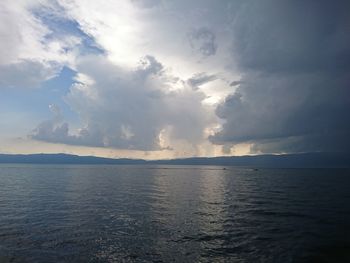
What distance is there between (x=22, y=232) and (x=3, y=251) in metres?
7.74

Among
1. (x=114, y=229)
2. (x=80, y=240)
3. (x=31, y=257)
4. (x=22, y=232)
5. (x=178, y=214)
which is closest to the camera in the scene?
(x=31, y=257)

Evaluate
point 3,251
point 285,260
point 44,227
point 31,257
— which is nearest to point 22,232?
point 44,227

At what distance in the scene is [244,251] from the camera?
29.7 metres

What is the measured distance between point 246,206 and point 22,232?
40719 millimetres

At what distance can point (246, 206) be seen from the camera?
5966 cm

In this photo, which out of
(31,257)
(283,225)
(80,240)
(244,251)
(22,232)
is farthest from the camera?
(283,225)

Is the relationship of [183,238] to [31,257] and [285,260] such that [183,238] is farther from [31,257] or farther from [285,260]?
[31,257]

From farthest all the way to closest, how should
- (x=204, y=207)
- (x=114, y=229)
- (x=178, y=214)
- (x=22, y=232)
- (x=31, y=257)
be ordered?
1. (x=204, y=207)
2. (x=178, y=214)
3. (x=114, y=229)
4. (x=22, y=232)
5. (x=31, y=257)

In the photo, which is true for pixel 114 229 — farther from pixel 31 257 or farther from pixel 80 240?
pixel 31 257

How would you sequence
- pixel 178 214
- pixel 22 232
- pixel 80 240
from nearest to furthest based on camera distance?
pixel 80 240
pixel 22 232
pixel 178 214

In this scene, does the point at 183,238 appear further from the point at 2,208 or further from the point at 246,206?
the point at 2,208

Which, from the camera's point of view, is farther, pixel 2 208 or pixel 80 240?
pixel 2 208

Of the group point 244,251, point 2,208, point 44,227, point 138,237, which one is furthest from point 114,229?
point 2,208

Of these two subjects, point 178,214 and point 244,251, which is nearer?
point 244,251
